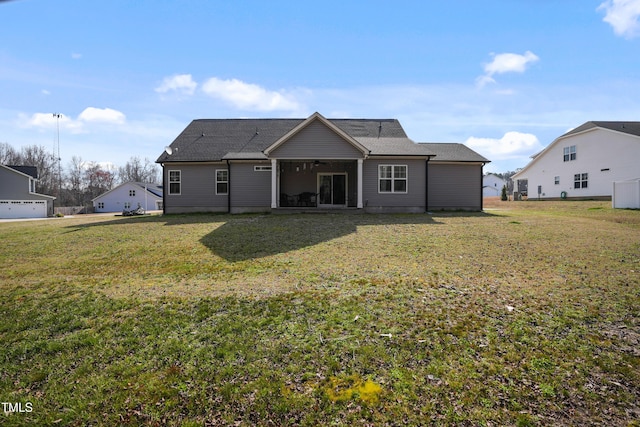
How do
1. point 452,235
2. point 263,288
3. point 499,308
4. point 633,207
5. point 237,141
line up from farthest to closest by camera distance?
point 237,141
point 633,207
point 452,235
point 263,288
point 499,308

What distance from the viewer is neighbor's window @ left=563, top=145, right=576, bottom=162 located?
102 ft

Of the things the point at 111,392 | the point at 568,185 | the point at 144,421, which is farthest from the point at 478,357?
the point at 568,185

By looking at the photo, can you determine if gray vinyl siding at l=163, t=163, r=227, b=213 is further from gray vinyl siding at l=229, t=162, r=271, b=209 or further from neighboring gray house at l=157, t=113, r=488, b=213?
gray vinyl siding at l=229, t=162, r=271, b=209

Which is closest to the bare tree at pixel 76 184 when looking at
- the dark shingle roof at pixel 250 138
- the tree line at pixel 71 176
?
the tree line at pixel 71 176

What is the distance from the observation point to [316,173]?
2048 cm

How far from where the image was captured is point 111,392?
3.39 meters

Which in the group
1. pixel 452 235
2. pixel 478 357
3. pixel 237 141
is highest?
pixel 237 141

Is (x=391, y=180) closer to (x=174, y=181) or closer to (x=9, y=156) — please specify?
(x=174, y=181)

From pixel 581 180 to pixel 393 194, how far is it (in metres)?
22.6

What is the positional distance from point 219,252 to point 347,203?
1213 centimetres

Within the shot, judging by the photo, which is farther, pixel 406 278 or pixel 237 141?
pixel 237 141

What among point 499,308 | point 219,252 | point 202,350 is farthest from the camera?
point 219,252

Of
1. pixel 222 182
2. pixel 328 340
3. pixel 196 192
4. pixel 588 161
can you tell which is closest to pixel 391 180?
pixel 222 182

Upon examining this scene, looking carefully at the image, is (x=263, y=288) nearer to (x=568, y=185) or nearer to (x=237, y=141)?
(x=237, y=141)
